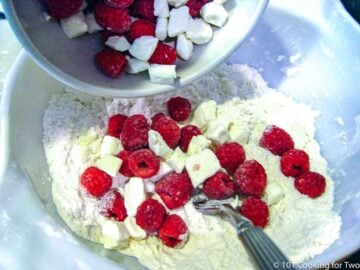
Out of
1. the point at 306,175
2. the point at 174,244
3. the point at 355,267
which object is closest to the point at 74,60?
the point at 174,244

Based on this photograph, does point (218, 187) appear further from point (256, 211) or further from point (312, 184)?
point (312, 184)

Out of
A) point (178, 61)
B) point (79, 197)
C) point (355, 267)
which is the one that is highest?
point (178, 61)

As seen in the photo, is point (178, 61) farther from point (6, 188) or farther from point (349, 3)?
point (349, 3)

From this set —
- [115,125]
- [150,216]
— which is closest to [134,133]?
[115,125]

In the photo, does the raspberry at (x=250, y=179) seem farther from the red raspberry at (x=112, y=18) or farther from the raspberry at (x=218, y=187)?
the red raspberry at (x=112, y=18)

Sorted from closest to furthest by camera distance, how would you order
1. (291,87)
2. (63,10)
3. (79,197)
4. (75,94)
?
(63,10) < (79,197) < (75,94) < (291,87)

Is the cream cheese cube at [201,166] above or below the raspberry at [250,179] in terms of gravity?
below

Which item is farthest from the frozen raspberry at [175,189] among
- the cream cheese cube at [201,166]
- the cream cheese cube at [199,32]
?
the cream cheese cube at [199,32]
